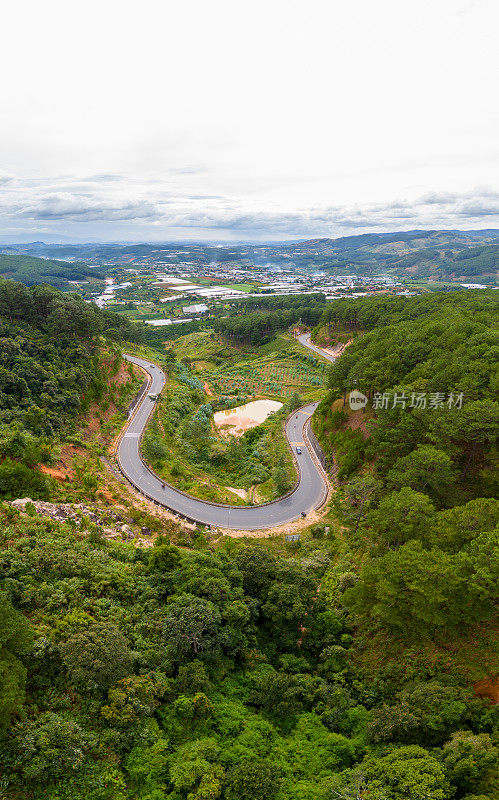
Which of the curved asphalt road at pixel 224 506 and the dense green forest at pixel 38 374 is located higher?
the dense green forest at pixel 38 374

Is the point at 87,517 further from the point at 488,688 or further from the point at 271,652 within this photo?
the point at 488,688

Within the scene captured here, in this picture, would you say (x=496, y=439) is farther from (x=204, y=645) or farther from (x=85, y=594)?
(x=85, y=594)

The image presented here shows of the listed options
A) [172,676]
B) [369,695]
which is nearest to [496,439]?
[369,695]

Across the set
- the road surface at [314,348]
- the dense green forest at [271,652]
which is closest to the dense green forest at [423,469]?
the dense green forest at [271,652]

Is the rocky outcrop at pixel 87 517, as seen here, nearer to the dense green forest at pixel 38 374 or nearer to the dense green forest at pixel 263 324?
the dense green forest at pixel 38 374

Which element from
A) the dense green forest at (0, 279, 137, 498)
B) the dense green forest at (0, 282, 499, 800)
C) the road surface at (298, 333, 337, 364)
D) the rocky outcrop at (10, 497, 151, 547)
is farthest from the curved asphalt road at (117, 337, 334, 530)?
the road surface at (298, 333, 337, 364)
